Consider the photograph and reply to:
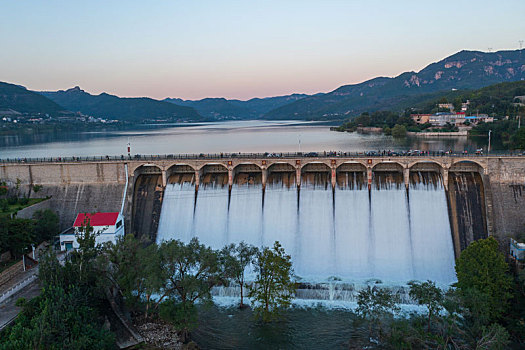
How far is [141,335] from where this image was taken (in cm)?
2503

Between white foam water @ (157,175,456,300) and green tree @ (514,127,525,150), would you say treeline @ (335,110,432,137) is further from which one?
white foam water @ (157,175,456,300)

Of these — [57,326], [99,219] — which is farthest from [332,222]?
[57,326]

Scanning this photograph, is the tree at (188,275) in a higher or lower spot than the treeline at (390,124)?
lower

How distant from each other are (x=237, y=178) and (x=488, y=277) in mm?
25772

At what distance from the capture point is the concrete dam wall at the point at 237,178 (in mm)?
36438

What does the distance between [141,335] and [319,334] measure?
12050 millimetres

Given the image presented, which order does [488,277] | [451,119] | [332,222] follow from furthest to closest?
1. [451,119]
2. [332,222]
3. [488,277]

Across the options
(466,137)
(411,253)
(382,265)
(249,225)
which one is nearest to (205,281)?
(249,225)

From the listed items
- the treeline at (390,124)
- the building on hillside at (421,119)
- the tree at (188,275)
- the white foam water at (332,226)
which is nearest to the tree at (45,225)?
the white foam water at (332,226)

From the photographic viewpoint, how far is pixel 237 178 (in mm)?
42250

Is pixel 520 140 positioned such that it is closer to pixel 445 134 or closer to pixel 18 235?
pixel 445 134

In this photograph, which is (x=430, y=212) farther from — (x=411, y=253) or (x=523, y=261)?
(x=523, y=261)

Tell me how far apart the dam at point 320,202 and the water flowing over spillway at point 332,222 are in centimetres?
10

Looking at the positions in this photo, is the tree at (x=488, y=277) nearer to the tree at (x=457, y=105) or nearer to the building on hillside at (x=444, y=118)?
the building on hillside at (x=444, y=118)
